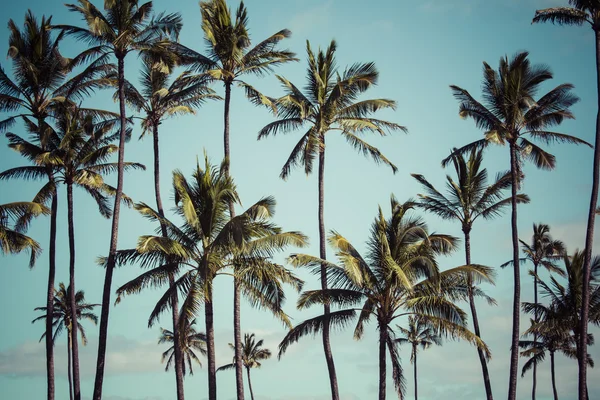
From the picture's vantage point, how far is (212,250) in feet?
82.1

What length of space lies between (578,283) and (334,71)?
1596 cm

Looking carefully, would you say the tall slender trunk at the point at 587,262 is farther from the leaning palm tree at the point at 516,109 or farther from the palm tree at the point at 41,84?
the palm tree at the point at 41,84

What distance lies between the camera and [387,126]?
105 feet

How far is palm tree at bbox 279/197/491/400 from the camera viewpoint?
25359 mm

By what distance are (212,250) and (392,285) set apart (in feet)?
22.9

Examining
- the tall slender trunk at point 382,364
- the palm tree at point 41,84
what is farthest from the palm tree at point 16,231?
the tall slender trunk at point 382,364

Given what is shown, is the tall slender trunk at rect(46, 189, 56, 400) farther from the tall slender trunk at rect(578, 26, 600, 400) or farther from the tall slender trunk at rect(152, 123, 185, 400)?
the tall slender trunk at rect(578, 26, 600, 400)

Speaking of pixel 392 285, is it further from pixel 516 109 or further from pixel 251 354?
pixel 251 354

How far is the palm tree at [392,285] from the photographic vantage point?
25.4m

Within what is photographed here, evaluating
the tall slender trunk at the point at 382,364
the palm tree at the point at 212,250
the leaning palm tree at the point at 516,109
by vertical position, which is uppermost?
the leaning palm tree at the point at 516,109

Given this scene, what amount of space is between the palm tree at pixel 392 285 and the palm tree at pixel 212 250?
61.8 inches

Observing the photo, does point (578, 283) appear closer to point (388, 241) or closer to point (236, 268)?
point (388, 241)

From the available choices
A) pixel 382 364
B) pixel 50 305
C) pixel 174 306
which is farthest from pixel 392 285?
pixel 50 305

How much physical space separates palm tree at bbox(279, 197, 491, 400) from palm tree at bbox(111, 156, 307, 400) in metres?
1.57
